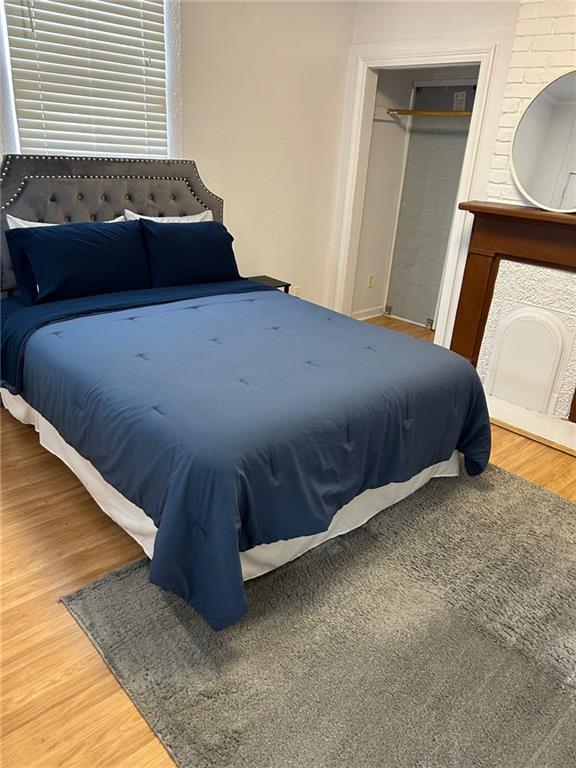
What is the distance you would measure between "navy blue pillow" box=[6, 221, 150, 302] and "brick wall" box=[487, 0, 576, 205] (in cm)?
215

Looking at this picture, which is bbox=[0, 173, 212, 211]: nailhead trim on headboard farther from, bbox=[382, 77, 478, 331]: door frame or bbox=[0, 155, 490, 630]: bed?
bbox=[382, 77, 478, 331]: door frame

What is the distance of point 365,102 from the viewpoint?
4.11 metres

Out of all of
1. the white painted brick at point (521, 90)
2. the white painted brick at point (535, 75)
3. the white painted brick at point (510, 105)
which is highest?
the white painted brick at point (535, 75)

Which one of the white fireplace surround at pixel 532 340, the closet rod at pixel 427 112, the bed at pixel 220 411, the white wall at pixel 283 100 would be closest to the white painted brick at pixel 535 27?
the white wall at pixel 283 100

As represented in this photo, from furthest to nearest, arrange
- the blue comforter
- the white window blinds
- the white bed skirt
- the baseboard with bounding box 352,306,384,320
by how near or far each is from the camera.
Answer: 1. the baseboard with bounding box 352,306,384,320
2. the white window blinds
3. the white bed skirt
4. the blue comforter

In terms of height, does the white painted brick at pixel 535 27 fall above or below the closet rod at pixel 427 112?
above

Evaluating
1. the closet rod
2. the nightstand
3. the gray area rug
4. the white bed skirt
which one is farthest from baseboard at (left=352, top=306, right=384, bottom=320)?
the gray area rug

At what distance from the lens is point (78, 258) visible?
8.87ft

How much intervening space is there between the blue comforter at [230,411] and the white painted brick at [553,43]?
5.98 ft

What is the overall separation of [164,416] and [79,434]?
470mm

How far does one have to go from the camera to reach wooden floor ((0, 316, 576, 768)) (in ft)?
4.54

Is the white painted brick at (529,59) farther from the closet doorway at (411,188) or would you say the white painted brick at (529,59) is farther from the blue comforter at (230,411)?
the blue comforter at (230,411)

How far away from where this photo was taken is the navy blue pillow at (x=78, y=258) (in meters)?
2.64

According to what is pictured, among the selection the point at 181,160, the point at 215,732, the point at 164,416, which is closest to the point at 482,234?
the point at 181,160
